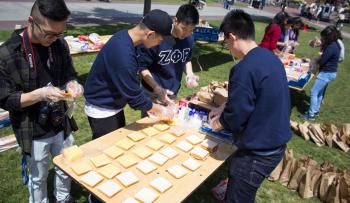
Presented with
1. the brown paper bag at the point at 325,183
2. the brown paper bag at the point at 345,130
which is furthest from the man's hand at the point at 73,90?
the brown paper bag at the point at 345,130

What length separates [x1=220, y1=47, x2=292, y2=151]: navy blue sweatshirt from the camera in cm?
229

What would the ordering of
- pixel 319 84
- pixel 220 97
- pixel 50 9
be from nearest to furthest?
pixel 50 9
pixel 220 97
pixel 319 84

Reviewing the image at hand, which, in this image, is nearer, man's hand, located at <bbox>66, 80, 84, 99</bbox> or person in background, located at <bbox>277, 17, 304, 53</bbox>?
man's hand, located at <bbox>66, 80, 84, 99</bbox>

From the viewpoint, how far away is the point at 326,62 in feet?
21.2

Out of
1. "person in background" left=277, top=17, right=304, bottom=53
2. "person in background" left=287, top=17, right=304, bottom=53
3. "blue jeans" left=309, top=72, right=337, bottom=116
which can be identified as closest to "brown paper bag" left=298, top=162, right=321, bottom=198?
"blue jeans" left=309, top=72, right=337, bottom=116

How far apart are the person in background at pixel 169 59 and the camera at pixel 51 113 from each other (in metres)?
1.05

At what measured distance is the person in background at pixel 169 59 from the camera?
329 centimetres

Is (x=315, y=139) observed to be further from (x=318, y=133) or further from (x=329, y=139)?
(x=329, y=139)

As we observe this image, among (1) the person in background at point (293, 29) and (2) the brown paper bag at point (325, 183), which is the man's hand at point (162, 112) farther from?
(1) the person in background at point (293, 29)

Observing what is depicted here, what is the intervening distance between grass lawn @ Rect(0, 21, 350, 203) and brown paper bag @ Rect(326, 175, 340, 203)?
202mm

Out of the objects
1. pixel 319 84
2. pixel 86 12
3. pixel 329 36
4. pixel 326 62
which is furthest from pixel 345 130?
pixel 86 12

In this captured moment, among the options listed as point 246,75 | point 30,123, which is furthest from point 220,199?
point 30,123

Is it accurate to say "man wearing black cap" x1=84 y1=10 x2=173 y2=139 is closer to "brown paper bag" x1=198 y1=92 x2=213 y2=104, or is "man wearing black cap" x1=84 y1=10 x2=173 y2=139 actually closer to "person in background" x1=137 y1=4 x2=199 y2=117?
"person in background" x1=137 y1=4 x2=199 y2=117

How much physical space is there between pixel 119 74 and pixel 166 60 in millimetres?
980
